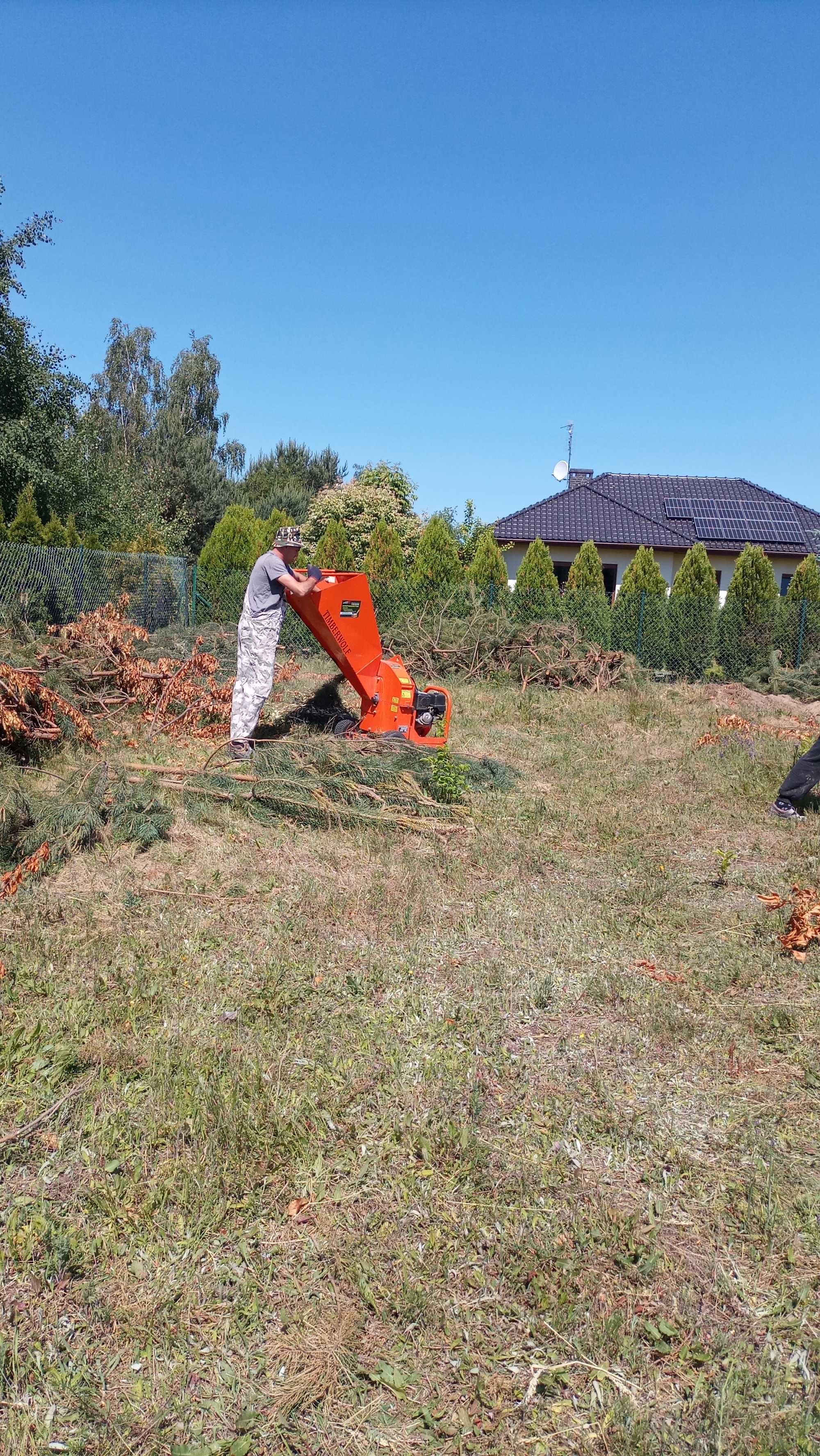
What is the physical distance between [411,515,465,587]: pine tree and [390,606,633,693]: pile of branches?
10.8 ft

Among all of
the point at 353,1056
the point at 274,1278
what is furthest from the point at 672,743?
the point at 274,1278

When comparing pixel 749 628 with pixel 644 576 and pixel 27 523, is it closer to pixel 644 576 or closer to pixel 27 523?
pixel 644 576

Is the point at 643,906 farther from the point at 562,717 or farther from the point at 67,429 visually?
the point at 67,429

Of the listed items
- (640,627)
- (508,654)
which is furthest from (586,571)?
(508,654)

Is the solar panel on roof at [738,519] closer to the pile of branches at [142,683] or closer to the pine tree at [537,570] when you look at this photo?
the pine tree at [537,570]

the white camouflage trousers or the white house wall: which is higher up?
the white house wall

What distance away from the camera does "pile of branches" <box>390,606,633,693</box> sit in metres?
14.6

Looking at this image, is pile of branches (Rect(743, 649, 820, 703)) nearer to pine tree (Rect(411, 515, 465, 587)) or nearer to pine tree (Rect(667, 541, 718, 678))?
pine tree (Rect(667, 541, 718, 678))

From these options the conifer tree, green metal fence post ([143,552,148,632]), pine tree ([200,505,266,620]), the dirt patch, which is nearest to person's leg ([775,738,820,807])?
the dirt patch

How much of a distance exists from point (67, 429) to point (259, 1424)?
69.3ft

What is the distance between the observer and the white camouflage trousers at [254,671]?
7.98 metres

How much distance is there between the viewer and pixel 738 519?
3027 centimetres

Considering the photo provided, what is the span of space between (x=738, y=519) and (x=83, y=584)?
2288cm

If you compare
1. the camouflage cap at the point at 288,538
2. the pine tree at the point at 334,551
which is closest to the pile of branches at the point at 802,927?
the camouflage cap at the point at 288,538
